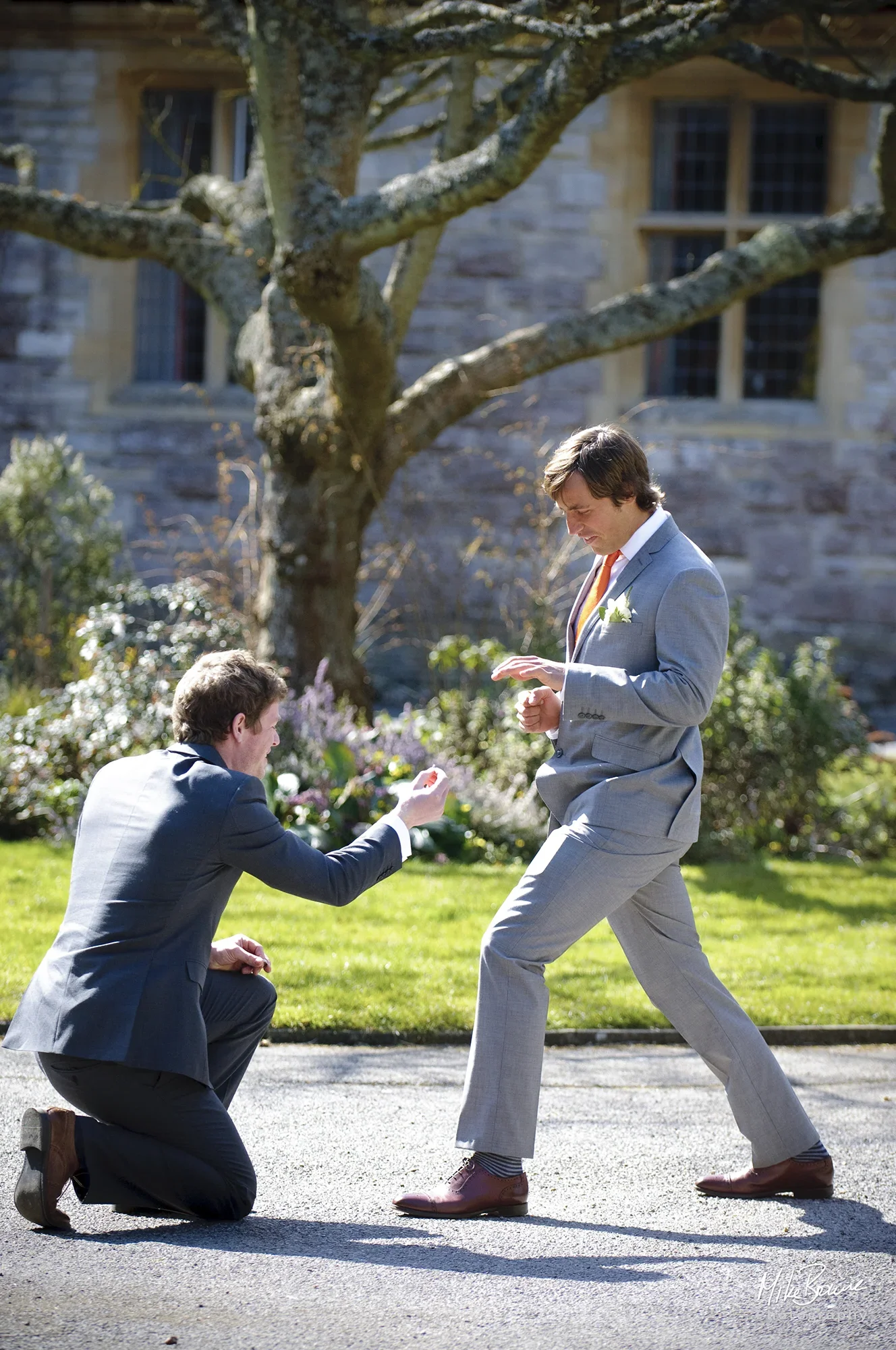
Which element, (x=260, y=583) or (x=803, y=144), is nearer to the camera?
(x=260, y=583)

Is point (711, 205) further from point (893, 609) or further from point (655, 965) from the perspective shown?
point (655, 965)

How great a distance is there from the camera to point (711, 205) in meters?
13.5

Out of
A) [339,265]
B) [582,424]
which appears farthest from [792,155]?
[339,265]

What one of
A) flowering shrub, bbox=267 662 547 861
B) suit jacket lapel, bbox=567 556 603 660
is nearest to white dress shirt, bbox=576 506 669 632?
suit jacket lapel, bbox=567 556 603 660

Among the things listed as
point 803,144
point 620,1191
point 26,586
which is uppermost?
point 803,144

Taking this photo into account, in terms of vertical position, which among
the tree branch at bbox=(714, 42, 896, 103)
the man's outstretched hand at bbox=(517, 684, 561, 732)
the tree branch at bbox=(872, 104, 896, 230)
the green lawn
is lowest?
the green lawn

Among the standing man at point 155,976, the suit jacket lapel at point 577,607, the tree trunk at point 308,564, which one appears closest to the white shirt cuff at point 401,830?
the standing man at point 155,976

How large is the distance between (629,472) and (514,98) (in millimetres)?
5690

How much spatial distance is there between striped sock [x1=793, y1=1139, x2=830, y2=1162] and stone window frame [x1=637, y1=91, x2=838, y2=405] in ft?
32.8

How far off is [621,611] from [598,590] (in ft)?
0.79

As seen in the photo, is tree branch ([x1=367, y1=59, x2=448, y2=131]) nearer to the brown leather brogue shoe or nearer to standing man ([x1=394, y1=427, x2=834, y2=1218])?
standing man ([x1=394, y1=427, x2=834, y2=1218])

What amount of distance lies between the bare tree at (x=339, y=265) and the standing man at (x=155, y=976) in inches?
167

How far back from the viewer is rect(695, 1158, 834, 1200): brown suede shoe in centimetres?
381

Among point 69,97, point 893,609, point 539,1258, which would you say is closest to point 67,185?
point 69,97
